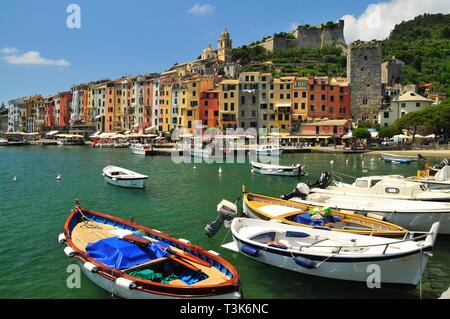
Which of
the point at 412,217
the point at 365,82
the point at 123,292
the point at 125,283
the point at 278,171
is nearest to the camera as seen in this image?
the point at 125,283

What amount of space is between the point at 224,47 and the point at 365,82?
5587 centimetres

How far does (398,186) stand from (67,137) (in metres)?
103

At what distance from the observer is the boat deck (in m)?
11.5

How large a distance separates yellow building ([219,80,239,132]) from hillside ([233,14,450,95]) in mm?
23842

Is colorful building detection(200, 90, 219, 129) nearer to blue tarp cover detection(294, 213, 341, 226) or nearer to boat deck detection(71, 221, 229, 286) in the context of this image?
blue tarp cover detection(294, 213, 341, 226)

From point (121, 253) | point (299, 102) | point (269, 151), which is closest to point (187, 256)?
point (121, 253)

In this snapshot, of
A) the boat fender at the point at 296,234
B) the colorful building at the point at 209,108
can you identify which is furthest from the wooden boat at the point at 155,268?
the colorful building at the point at 209,108

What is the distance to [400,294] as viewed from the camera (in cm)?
1269

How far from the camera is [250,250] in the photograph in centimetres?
1446

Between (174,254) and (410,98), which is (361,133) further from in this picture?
(174,254)

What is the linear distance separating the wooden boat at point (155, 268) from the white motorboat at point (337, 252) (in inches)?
94.7

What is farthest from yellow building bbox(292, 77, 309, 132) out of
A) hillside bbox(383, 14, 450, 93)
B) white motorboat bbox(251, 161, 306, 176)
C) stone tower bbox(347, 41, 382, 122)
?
white motorboat bbox(251, 161, 306, 176)

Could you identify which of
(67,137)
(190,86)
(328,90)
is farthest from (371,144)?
(67,137)
